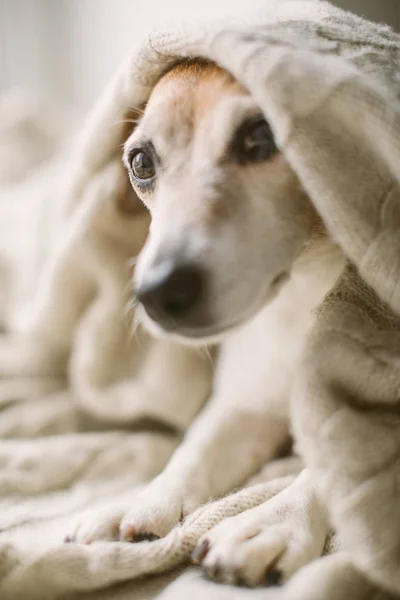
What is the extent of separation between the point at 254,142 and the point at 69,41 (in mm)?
1626

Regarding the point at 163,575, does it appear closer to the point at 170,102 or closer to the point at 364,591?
the point at 364,591

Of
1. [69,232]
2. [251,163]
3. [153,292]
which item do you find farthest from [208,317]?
[69,232]

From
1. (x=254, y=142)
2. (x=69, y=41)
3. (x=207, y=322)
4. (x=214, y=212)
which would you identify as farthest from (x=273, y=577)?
(x=69, y=41)

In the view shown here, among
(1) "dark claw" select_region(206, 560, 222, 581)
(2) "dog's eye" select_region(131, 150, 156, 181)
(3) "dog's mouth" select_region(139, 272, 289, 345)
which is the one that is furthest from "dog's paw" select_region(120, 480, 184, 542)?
(2) "dog's eye" select_region(131, 150, 156, 181)

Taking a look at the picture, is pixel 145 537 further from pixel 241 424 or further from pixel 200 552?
pixel 241 424

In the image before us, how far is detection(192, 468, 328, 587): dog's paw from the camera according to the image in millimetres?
602

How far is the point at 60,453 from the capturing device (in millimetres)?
953

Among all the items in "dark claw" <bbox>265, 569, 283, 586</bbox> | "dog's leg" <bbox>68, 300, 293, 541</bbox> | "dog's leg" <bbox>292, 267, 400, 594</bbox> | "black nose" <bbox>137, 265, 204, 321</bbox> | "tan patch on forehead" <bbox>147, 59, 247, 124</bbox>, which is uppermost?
"tan patch on forehead" <bbox>147, 59, 247, 124</bbox>

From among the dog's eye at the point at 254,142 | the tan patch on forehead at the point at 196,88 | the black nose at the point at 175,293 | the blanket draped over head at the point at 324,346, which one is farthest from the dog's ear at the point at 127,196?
the black nose at the point at 175,293

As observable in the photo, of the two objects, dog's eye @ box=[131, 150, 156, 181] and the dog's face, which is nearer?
the dog's face

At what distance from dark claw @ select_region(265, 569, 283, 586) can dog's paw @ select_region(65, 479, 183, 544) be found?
18 centimetres

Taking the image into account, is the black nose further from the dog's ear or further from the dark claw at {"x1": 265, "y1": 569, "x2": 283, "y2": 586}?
the dog's ear

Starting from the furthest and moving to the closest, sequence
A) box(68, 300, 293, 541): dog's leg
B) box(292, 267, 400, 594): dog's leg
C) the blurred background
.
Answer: the blurred background
box(68, 300, 293, 541): dog's leg
box(292, 267, 400, 594): dog's leg

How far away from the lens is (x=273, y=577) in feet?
1.97
